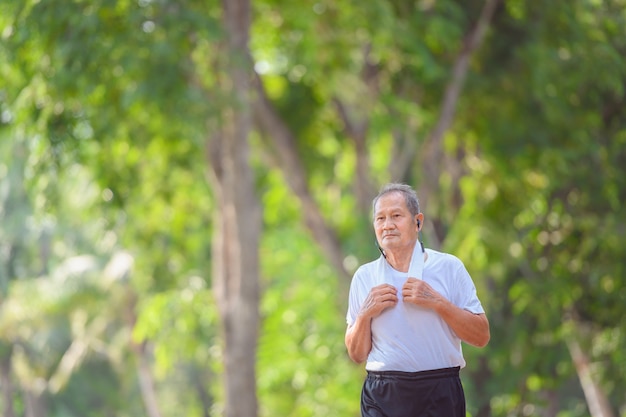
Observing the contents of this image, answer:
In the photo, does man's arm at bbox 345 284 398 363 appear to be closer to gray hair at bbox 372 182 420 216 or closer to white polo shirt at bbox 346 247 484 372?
white polo shirt at bbox 346 247 484 372

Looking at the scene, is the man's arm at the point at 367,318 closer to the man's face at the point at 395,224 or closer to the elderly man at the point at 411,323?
the elderly man at the point at 411,323

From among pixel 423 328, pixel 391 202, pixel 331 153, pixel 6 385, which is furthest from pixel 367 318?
pixel 6 385

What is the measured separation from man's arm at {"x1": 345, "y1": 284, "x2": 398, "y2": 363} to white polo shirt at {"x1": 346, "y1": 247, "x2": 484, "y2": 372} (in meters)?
0.03

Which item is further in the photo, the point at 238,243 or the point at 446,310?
the point at 238,243

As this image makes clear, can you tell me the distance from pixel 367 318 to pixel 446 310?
30 cm

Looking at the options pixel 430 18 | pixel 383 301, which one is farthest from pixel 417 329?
pixel 430 18

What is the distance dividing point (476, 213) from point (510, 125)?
1392 millimetres

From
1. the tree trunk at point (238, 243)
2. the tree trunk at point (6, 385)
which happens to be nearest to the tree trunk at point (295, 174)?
the tree trunk at point (238, 243)

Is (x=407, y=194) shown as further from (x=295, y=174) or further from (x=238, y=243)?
(x=295, y=174)

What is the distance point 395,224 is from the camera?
482cm

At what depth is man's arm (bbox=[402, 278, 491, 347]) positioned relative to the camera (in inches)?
183

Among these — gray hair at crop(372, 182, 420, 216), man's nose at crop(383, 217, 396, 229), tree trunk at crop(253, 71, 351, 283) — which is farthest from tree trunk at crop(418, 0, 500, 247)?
man's nose at crop(383, 217, 396, 229)

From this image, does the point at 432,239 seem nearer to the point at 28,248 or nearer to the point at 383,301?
the point at 383,301

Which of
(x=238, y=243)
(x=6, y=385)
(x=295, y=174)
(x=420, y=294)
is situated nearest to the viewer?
(x=420, y=294)
